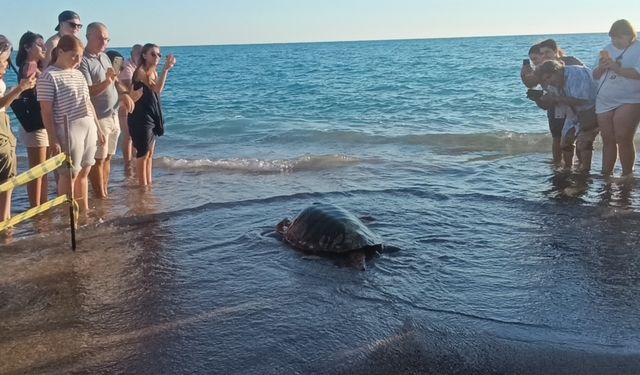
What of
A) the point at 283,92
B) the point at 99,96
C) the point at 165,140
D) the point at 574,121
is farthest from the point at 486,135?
the point at 283,92

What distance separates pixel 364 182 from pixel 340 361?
4.87 m

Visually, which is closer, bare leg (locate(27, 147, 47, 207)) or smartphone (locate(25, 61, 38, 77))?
smartphone (locate(25, 61, 38, 77))

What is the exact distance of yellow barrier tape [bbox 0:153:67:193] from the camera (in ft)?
14.2

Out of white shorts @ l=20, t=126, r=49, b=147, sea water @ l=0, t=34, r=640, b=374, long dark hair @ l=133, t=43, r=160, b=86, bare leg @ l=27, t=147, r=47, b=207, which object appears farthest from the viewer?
long dark hair @ l=133, t=43, r=160, b=86

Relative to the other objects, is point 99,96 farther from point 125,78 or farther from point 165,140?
point 165,140

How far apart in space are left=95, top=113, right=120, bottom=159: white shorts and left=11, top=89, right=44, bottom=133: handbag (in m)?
0.76

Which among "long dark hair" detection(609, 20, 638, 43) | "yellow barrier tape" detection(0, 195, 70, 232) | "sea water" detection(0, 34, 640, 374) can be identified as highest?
"long dark hair" detection(609, 20, 638, 43)

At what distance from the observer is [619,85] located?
274 inches

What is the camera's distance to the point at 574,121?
25.4 ft

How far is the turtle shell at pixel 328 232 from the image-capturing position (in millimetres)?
4852

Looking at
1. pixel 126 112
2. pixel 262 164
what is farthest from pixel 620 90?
pixel 126 112

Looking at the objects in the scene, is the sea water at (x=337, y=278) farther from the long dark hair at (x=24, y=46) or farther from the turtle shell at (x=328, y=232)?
the long dark hair at (x=24, y=46)

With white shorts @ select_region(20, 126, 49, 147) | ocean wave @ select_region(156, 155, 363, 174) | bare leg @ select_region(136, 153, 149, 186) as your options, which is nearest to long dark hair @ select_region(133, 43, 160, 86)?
bare leg @ select_region(136, 153, 149, 186)

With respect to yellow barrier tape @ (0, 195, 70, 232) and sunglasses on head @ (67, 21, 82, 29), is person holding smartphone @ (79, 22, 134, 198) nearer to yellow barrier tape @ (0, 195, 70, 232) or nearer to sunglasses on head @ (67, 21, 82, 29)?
sunglasses on head @ (67, 21, 82, 29)
